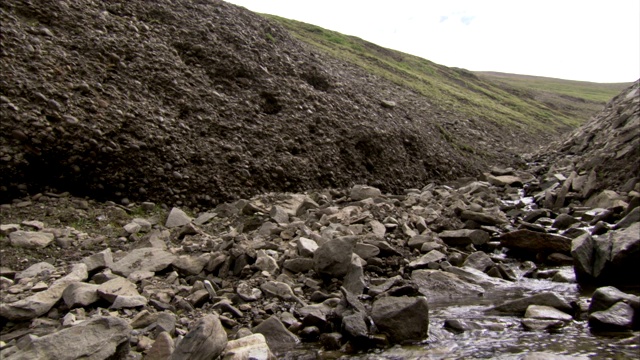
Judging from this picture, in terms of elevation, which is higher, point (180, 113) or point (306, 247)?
point (180, 113)

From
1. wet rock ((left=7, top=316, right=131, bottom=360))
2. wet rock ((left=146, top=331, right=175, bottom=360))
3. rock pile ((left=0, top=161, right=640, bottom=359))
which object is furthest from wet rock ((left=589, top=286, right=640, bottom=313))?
wet rock ((left=7, top=316, right=131, bottom=360))

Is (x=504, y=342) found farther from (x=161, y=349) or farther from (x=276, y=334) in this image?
(x=161, y=349)

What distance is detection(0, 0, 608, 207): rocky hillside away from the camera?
11266 millimetres

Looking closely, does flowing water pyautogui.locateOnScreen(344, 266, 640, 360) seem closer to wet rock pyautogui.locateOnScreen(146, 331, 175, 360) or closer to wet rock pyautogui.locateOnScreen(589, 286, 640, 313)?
wet rock pyautogui.locateOnScreen(589, 286, 640, 313)

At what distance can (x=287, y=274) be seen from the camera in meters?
8.38

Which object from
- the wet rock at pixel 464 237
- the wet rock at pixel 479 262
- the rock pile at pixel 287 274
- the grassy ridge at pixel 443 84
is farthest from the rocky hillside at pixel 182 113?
the grassy ridge at pixel 443 84

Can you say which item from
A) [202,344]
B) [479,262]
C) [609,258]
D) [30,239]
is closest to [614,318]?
[609,258]

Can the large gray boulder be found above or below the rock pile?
above

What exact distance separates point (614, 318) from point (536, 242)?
4.55 m

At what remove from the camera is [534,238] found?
10.4m

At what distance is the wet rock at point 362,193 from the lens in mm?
14570

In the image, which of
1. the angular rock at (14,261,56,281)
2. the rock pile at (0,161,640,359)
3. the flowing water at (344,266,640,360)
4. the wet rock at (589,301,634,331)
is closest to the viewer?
the flowing water at (344,266,640,360)

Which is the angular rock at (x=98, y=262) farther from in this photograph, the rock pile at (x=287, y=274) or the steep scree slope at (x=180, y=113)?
the steep scree slope at (x=180, y=113)

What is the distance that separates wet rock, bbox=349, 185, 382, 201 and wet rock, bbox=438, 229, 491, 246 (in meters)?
3.61
